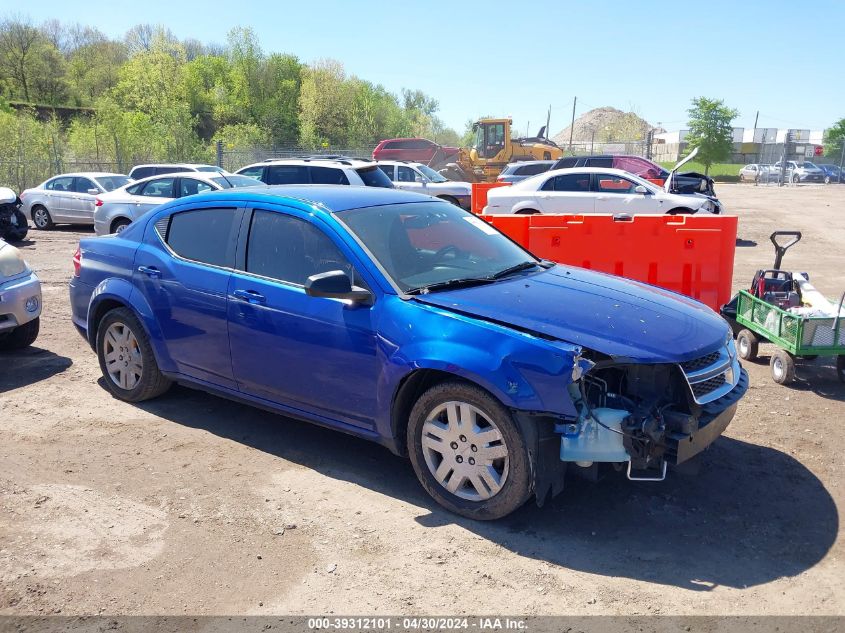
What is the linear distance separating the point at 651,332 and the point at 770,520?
4.04 ft

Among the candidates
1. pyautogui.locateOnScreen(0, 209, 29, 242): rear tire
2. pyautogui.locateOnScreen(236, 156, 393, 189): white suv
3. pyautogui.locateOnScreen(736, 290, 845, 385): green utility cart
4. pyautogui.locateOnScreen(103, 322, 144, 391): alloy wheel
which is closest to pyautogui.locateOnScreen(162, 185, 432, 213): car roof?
pyautogui.locateOnScreen(103, 322, 144, 391): alloy wheel

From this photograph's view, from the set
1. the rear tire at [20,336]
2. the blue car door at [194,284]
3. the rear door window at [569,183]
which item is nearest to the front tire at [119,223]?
the rear tire at [20,336]

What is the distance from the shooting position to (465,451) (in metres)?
3.89

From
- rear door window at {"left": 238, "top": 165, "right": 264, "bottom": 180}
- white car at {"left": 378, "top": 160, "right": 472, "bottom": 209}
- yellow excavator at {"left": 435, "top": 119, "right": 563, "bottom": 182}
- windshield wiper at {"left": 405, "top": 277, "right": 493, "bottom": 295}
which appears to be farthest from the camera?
yellow excavator at {"left": 435, "top": 119, "right": 563, "bottom": 182}

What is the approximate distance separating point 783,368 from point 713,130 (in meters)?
56.9

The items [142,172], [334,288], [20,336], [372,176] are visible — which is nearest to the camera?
[334,288]

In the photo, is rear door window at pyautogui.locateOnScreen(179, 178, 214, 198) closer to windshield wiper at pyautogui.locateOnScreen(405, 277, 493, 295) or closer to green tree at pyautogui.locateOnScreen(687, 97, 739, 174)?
windshield wiper at pyautogui.locateOnScreen(405, 277, 493, 295)

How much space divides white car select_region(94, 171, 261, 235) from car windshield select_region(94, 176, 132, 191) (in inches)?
153

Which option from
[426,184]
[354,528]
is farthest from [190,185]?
[354,528]

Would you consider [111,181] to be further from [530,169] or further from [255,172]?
[530,169]

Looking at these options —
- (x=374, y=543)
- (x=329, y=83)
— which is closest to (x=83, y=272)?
(x=374, y=543)

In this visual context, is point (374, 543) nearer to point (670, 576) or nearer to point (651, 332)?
point (670, 576)

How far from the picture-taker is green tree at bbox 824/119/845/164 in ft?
178

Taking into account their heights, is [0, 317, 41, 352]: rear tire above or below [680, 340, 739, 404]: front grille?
below
